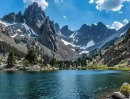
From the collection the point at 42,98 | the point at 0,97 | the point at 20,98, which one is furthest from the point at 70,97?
the point at 0,97

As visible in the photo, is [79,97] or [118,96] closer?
[118,96]

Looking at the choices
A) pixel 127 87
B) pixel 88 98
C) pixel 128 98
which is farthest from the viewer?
pixel 88 98

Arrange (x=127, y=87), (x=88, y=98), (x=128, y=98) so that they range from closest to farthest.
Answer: (x=128, y=98), (x=127, y=87), (x=88, y=98)

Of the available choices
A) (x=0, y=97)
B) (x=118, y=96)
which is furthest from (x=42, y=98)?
(x=118, y=96)

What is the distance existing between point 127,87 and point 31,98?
29.2m

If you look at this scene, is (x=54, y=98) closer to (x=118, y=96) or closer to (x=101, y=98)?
(x=101, y=98)

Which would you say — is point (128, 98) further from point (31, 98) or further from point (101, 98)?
point (31, 98)

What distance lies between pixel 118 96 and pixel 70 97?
16.5 m

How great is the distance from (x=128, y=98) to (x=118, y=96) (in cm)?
324

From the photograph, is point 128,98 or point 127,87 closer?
point 128,98

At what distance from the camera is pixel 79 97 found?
219 ft

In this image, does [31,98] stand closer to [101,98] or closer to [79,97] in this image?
[79,97]

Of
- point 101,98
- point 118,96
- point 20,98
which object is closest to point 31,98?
point 20,98

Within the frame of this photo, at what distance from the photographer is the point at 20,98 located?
63.2 metres
